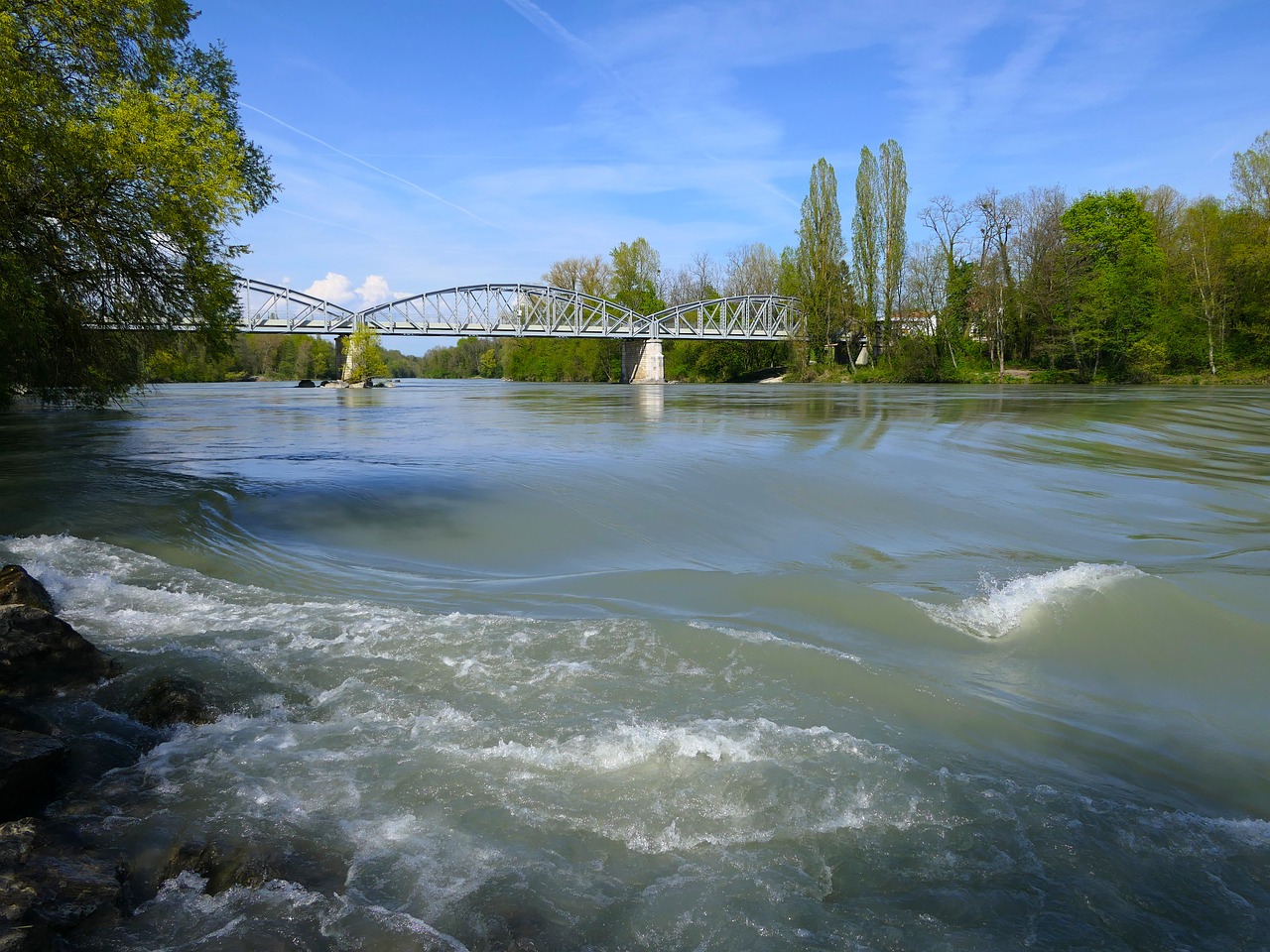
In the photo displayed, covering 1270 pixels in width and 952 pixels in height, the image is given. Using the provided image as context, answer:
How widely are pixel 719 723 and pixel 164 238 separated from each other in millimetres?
14045

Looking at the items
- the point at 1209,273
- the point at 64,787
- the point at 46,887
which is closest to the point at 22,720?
the point at 64,787

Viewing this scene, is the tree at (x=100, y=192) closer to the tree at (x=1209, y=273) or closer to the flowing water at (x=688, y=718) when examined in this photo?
the flowing water at (x=688, y=718)

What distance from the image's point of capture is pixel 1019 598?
278 inches

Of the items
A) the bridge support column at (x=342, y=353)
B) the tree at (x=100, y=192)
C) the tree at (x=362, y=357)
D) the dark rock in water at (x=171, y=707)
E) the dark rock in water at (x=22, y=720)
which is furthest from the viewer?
the bridge support column at (x=342, y=353)

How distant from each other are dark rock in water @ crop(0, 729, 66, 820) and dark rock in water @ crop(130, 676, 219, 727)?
26.4 inches

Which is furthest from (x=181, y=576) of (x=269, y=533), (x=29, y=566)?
(x=269, y=533)

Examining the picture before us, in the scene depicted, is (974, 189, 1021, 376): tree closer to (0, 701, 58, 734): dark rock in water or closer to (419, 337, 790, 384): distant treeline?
(419, 337, 790, 384): distant treeline

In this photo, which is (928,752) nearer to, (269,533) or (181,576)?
(181,576)

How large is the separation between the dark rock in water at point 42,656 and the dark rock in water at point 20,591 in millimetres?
801

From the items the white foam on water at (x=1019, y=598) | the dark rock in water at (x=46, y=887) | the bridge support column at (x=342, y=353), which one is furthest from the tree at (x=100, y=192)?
the bridge support column at (x=342, y=353)

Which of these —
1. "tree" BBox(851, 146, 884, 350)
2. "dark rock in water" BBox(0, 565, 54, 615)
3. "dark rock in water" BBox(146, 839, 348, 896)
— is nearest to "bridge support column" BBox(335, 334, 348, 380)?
"tree" BBox(851, 146, 884, 350)

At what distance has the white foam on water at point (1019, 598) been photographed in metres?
6.61

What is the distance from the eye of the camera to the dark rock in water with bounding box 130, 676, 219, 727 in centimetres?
457

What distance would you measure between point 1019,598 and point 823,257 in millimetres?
72800
